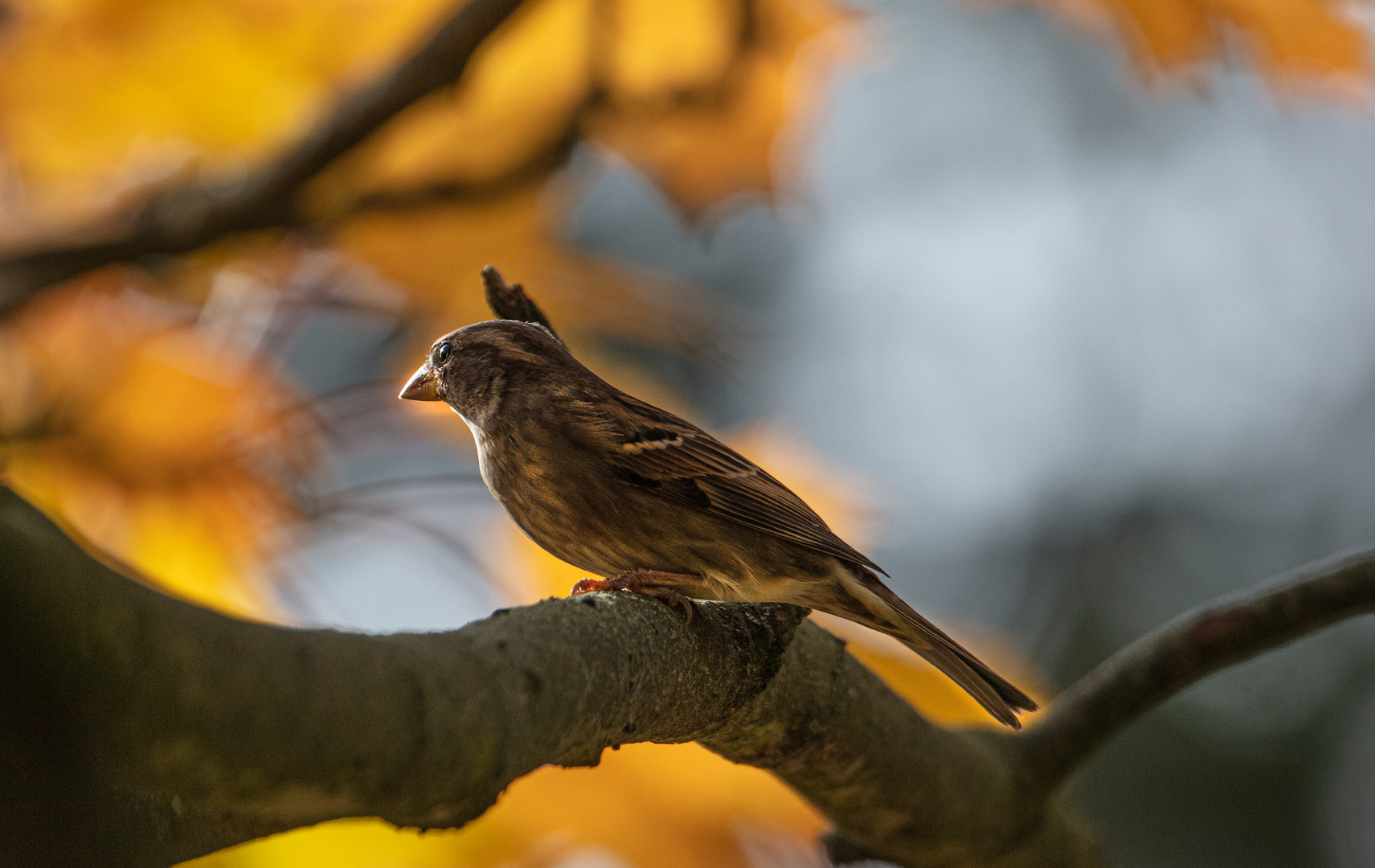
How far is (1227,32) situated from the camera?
255cm

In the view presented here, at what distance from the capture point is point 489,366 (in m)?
1.87

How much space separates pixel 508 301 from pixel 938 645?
3.33 ft

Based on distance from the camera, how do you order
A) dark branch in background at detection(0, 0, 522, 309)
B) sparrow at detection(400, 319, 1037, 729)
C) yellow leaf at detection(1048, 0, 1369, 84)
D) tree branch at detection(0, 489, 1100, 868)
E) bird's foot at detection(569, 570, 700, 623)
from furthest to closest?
yellow leaf at detection(1048, 0, 1369, 84) < dark branch in background at detection(0, 0, 522, 309) < sparrow at detection(400, 319, 1037, 729) < bird's foot at detection(569, 570, 700, 623) < tree branch at detection(0, 489, 1100, 868)

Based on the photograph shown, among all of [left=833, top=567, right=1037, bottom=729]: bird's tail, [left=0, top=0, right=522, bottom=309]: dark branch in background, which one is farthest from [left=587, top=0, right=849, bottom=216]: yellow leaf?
[left=833, top=567, right=1037, bottom=729]: bird's tail

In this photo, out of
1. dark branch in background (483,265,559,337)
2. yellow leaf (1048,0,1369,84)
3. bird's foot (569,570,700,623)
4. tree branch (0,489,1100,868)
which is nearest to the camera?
tree branch (0,489,1100,868)

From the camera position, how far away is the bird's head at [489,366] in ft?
6.09

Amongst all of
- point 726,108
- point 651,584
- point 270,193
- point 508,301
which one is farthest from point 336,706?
point 726,108

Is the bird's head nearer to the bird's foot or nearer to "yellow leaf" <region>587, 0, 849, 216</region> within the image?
the bird's foot

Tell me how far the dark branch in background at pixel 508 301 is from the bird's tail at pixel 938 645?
76 centimetres

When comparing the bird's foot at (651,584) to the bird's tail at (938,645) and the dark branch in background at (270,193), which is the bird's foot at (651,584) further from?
the dark branch in background at (270,193)

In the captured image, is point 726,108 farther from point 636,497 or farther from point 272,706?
point 272,706

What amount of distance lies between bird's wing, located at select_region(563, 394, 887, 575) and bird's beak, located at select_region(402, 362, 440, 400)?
0.95 ft

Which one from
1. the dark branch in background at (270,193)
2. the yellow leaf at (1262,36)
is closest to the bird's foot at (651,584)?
the dark branch in background at (270,193)

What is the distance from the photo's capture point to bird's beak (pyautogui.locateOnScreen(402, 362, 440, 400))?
6.29 feet
